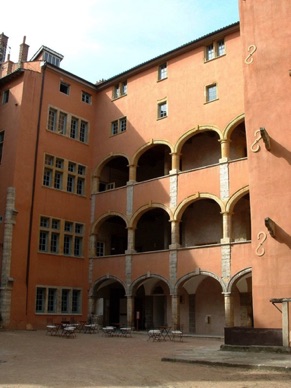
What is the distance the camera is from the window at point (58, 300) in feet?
85.1

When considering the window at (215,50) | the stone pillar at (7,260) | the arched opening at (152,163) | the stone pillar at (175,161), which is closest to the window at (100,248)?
the arched opening at (152,163)

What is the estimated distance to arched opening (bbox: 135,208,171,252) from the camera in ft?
102

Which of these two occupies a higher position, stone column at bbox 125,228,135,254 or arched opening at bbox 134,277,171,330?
stone column at bbox 125,228,135,254

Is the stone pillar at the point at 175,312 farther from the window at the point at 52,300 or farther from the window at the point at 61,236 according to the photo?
the window at the point at 61,236

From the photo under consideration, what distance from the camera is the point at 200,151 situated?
27.8 metres

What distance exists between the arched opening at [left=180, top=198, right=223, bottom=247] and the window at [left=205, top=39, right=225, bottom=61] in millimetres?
7891

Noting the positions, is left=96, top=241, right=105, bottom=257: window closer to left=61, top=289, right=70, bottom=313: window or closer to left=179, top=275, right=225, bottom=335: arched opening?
left=61, top=289, right=70, bottom=313: window

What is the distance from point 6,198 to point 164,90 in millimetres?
10729

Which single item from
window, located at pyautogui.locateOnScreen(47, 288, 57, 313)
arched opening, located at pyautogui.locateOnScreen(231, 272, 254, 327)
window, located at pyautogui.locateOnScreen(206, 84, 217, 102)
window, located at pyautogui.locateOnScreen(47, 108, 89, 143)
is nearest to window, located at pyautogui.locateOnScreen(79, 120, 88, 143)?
window, located at pyautogui.locateOnScreen(47, 108, 89, 143)

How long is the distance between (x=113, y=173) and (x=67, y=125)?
4.49 metres

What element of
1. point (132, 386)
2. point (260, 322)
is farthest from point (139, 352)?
point (132, 386)

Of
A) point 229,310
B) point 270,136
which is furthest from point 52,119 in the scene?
point 270,136

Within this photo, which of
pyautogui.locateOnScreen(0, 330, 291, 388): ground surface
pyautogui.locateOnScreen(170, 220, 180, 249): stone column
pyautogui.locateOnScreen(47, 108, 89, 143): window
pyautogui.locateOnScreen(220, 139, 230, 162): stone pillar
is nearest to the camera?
pyautogui.locateOnScreen(0, 330, 291, 388): ground surface

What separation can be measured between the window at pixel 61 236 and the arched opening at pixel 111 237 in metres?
1.30
